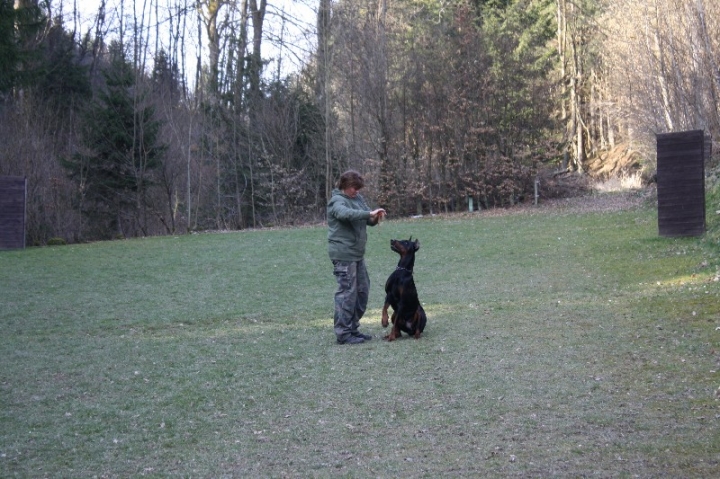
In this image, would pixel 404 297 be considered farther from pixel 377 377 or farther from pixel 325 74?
pixel 325 74

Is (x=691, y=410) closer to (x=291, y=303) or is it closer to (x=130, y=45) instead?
(x=291, y=303)

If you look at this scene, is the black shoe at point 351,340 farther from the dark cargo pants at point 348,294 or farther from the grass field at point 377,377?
the grass field at point 377,377

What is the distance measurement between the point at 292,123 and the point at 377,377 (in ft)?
87.6

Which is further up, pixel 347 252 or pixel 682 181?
pixel 682 181

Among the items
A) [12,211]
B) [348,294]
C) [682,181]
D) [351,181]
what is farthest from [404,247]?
[12,211]

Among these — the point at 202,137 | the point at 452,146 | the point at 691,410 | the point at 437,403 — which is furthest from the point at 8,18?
the point at 691,410

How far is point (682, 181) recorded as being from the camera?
15.2 m

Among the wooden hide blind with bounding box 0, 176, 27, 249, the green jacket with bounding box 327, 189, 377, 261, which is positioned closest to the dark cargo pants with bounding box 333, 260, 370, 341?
the green jacket with bounding box 327, 189, 377, 261

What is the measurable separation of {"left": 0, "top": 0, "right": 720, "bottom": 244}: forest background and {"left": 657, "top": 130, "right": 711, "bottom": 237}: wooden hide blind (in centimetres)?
1201

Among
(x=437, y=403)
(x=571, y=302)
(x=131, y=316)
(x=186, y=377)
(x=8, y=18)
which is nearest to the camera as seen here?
(x=437, y=403)

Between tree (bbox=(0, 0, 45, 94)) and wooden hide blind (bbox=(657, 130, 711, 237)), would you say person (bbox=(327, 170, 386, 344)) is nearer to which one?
wooden hide blind (bbox=(657, 130, 711, 237))

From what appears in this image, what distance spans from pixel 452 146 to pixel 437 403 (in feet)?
85.3

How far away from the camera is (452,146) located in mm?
31266

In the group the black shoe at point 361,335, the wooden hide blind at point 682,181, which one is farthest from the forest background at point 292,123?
the black shoe at point 361,335
